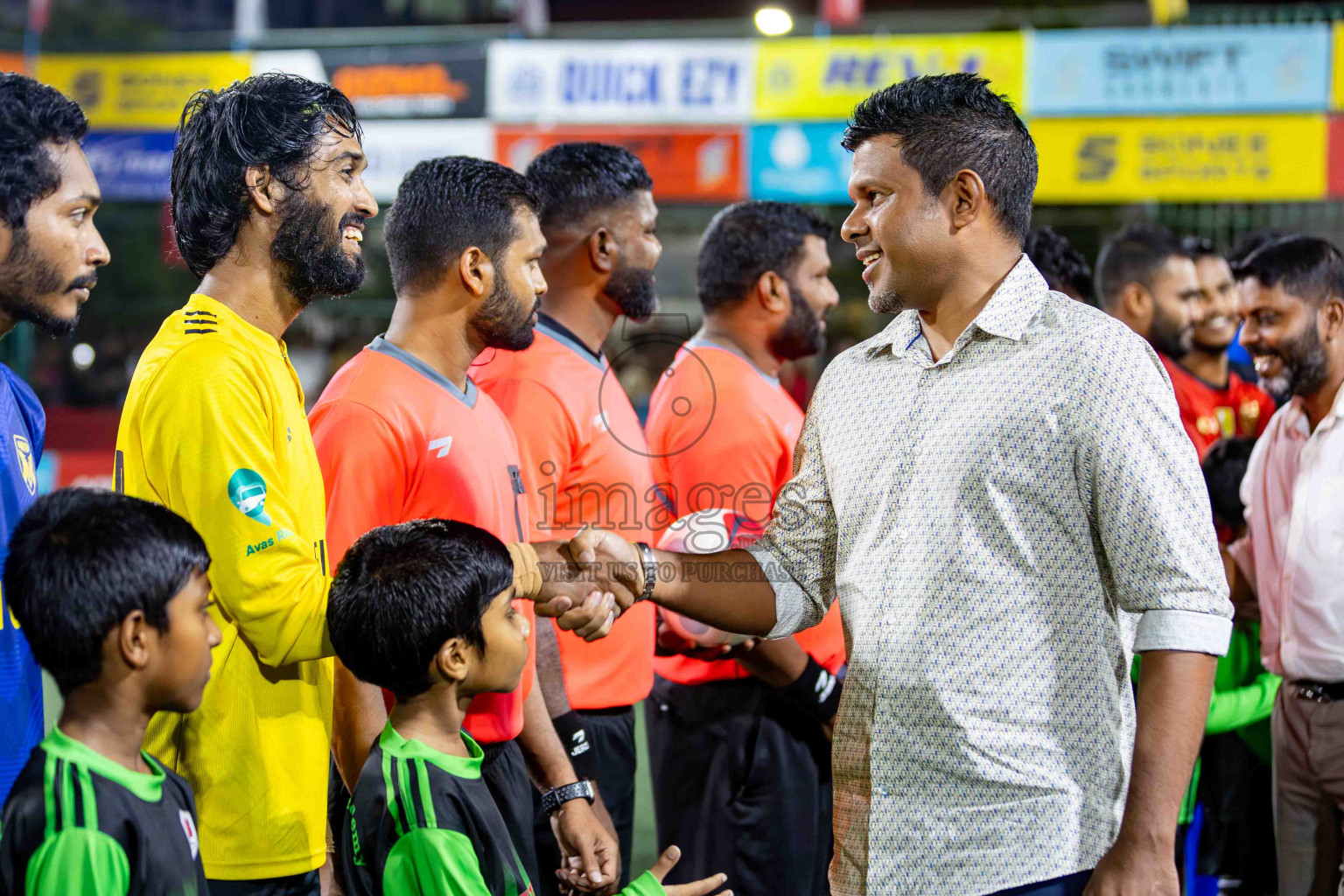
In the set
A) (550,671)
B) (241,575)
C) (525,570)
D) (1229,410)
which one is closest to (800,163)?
(1229,410)

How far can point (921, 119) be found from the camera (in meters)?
2.08

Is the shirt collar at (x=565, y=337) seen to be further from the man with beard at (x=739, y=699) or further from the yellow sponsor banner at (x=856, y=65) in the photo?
the yellow sponsor banner at (x=856, y=65)

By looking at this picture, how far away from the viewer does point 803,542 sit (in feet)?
7.34

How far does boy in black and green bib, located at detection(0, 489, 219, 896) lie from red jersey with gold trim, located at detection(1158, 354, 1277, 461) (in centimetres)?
384

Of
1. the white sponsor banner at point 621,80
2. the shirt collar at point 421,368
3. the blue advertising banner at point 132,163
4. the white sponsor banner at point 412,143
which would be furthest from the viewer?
the blue advertising banner at point 132,163

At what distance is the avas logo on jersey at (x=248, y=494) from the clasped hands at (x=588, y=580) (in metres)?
0.59

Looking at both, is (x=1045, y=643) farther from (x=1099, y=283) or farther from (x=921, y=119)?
(x=1099, y=283)

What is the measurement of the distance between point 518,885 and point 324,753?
0.40 metres

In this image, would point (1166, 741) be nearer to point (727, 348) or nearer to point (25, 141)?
point (25, 141)

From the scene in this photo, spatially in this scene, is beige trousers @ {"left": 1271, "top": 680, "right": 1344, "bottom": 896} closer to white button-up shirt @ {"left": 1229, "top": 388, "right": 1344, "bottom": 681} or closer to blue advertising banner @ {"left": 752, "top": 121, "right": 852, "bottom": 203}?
white button-up shirt @ {"left": 1229, "top": 388, "right": 1344, "bottom": 681}

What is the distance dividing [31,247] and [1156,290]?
14.6 ft

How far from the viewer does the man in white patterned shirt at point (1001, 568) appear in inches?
69.2

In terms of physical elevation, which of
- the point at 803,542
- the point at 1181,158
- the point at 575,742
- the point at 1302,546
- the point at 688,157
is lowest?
the point at 575,742

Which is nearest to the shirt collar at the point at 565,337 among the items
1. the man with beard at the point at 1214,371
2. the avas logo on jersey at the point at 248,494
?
the avas logo on jersey at the point at 248,494
